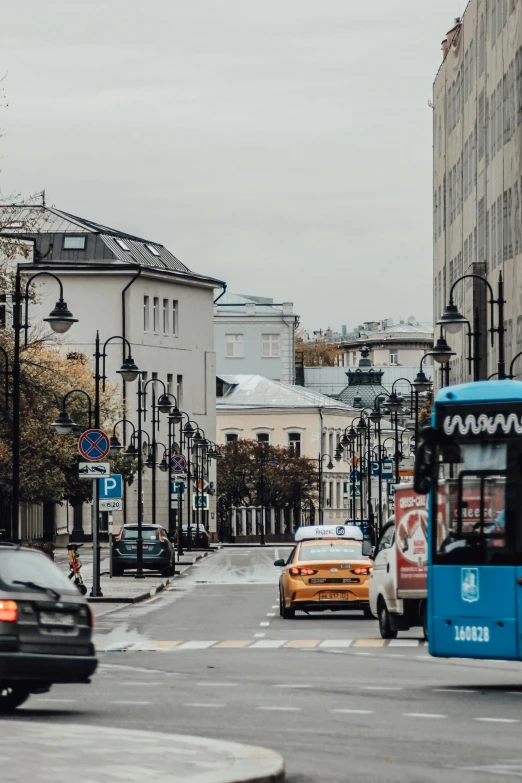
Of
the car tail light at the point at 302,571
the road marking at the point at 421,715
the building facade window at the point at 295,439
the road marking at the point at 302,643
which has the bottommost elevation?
the road marking at the point at 302,643

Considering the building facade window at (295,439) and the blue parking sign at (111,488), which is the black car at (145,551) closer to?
the blue parking sign at (111,488)

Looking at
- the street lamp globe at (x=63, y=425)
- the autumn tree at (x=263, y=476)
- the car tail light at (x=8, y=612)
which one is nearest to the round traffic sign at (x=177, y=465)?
the street lamp globe at (x=63, y=425)

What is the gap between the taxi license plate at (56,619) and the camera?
15.9 metres

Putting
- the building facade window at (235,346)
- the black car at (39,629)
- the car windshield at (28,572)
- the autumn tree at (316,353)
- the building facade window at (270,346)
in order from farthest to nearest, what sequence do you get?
1. the autumn tree at (316,353)
2. the building facade window at (270,346)
3. the building facade window at (235,346)
4. the car windshield at (28,572)
5. the black car at (39,629)

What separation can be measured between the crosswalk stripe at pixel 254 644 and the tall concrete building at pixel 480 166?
969 inches

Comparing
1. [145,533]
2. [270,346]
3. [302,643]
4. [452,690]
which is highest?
[270,346]

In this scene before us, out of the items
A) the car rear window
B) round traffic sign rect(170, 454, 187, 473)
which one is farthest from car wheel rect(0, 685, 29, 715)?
round traffic sign rect(170, 454, 187, 473)

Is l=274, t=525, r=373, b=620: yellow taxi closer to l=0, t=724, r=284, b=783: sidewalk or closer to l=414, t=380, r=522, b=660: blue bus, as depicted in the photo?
l=414, t=380, r=522, b=660: blue bus

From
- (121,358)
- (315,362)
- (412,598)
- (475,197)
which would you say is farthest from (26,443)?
(315,362)

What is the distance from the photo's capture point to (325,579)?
3319 centimetres

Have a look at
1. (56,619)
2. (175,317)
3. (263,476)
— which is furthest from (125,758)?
(263,476)

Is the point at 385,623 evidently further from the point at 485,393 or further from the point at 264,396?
the point at 264,396

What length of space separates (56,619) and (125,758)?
4.22m

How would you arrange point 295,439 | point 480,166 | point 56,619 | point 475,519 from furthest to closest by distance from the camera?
point 295,439 < point 480,166 < point 475,519 < point 56,619
